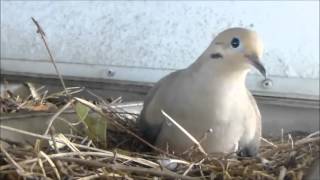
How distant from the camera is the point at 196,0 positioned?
6.21 ft

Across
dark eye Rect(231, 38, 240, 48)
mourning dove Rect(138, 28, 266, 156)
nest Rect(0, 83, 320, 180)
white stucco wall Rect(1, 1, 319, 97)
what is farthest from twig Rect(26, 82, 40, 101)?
dark eye Rect(231, 38, 240, 48)

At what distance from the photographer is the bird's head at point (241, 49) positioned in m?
1.24

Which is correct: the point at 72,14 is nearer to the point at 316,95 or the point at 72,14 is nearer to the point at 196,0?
the point at 196,0

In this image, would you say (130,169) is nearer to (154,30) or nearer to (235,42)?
(235,42)

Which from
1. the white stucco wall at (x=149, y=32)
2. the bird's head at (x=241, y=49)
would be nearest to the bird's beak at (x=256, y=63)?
the bird's head at (x=241, y=49)

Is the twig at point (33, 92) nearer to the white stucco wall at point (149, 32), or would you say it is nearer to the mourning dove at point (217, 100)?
the white stucco wall at point (149, 32)

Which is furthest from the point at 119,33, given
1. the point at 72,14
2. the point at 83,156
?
the point at 83,156

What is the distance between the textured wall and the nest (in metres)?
0.48

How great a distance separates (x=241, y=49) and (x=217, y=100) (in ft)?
0.35

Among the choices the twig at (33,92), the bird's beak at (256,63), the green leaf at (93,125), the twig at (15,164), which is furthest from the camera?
→ the twig at (33,92)

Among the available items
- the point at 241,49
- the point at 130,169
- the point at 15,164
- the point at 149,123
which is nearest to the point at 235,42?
the point at 241,49

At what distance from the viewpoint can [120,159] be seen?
3.78 feet

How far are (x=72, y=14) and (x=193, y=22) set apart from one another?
14.0 inches

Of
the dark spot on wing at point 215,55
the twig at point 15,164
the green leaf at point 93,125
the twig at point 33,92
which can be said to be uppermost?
the dark spot on wing at point 215,55
